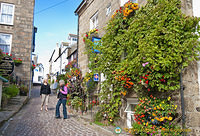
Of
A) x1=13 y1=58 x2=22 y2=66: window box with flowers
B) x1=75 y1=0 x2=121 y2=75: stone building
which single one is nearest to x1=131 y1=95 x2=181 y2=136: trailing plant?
x1=75 y1=0 x2=121 y2=75: stone building

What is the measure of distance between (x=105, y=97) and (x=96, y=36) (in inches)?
146

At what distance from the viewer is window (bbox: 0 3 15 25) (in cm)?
1380

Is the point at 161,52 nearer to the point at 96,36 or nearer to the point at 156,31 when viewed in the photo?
the point at 156,31

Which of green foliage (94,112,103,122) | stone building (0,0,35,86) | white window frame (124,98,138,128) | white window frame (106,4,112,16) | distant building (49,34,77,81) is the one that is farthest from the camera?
distant building (49,34,77,81)

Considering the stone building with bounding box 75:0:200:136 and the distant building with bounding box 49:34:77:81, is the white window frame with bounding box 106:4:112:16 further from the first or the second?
the distant building with bounding box 49:34:77:81

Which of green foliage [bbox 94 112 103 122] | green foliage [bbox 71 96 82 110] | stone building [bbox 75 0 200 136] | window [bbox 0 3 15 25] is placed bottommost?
green foliage [bbox 94 112 103 122]

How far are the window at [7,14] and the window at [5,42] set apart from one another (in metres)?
1.09

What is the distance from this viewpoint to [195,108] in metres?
3.98

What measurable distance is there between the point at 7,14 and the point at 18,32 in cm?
163

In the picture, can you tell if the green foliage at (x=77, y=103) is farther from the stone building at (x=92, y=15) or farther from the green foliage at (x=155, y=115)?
the green foliage at (x=155, y=115)

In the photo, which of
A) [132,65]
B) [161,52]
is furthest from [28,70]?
[161,52]

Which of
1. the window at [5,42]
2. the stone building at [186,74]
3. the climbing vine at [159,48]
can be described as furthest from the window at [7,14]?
the climbing vine at [159,48]

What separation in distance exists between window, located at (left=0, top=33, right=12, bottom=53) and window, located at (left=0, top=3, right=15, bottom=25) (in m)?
1.09

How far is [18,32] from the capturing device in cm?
1408
